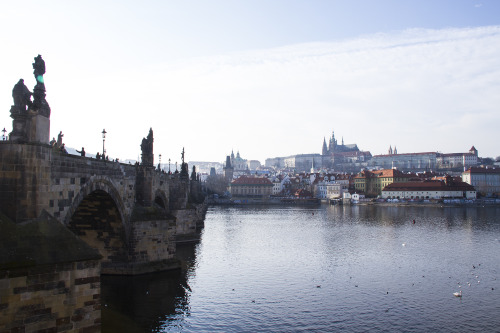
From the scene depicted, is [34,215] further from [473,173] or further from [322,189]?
[473,173]

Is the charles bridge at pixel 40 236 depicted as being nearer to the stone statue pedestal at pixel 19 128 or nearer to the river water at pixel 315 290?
the stone statue pedestal at pixel 19 128

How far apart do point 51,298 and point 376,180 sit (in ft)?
524

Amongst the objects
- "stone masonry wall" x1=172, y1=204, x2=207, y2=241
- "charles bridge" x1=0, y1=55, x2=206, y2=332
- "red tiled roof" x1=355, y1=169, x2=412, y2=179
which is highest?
"red tiled roof" x1=355, y1=169, x2=412, y2=179

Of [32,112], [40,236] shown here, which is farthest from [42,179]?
[32,112]

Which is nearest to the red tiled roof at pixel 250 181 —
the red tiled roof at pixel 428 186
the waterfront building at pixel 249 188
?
the waterfront building at pixel 249 188

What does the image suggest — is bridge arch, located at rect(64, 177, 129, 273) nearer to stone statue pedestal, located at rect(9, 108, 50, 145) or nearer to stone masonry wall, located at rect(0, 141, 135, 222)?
stone masonry wall, located at rect(0, 141, 135, 222)

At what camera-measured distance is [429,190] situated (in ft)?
463

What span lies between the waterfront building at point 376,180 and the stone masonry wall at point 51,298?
151 m

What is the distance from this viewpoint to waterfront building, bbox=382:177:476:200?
139 meters

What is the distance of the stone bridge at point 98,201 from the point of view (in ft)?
49.1

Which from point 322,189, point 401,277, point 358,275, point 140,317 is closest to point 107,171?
point 140,317

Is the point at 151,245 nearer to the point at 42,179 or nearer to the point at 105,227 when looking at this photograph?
the point at 105,227

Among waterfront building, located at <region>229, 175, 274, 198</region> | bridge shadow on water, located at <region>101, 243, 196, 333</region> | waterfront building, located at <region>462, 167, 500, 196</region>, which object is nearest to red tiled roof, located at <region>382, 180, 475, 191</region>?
waterfront building, located at <region>462, 167, 500, 196</region>

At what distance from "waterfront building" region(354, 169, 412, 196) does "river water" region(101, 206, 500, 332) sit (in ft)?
369
